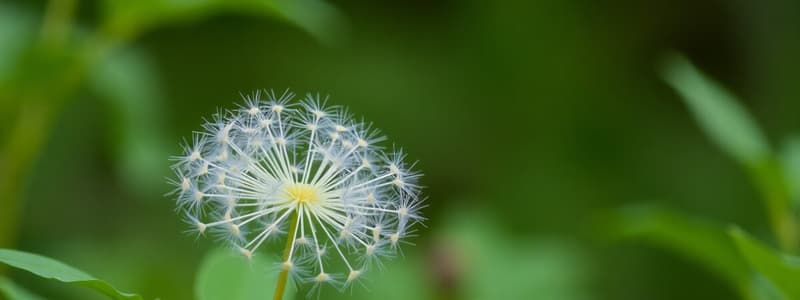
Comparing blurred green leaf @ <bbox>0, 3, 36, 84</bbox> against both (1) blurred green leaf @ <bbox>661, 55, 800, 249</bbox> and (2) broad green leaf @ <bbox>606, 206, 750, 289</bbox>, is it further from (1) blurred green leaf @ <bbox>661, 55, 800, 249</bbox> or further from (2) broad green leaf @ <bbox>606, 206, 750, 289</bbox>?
(1) blurred green leaf @ <bbox>661, 55, 800, 249</bbox>

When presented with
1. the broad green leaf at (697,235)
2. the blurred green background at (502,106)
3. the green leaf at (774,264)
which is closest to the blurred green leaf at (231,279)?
the green leaf at (774,264)

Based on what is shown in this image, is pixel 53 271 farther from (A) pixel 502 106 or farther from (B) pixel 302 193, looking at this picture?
(A) pixel 502 106

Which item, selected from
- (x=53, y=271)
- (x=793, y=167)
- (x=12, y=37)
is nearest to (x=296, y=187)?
(x=53, y=271)

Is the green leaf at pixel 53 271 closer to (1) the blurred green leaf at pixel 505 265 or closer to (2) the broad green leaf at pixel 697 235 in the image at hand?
(2) the broad green leaf at pixel 697 235

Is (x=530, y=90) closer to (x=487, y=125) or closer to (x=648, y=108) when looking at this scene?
(x=487, y=125)

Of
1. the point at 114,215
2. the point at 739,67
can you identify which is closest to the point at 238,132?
the point at 114,215
